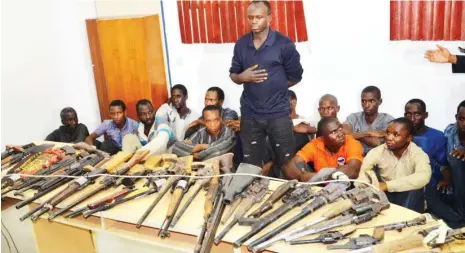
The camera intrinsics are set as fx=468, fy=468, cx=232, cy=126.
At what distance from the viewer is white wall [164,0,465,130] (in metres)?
4.61

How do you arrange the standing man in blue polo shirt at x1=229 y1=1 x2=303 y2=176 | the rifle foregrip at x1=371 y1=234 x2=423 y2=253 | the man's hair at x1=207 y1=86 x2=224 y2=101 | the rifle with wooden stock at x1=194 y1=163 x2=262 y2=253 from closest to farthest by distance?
the rifle foregrip at x1=371 y1=234 x2=423 y2=253 < the rifle with wooden stock at x1=194 y1=163 x2=262 y2=253 < the standing man in blue polo shirt at x1=229 y1=1 x2=303 y2=176 < the man's hair at x1=207 y1=86 x2=224 y2=101

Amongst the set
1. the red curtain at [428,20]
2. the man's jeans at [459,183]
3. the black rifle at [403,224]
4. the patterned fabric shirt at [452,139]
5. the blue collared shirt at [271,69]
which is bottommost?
the man's jeans at [459,183]

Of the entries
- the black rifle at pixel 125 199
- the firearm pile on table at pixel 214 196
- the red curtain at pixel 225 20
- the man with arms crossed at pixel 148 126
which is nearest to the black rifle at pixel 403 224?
the firearm pile on table at pixel 214 196

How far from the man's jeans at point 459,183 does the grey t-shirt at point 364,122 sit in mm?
745

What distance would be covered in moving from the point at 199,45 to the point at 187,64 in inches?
12.4

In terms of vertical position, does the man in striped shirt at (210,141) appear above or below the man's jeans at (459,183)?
above

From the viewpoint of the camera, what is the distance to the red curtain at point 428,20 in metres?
4.34

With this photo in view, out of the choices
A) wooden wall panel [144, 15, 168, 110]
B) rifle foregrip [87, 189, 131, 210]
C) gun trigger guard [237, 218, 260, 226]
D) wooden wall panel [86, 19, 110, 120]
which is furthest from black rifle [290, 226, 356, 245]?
wooden wall panel [86, 19, 110, 120]

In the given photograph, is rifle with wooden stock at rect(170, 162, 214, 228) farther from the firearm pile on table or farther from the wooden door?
the wooden door

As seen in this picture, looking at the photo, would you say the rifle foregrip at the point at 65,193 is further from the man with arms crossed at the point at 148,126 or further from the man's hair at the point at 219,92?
the man's hair at the point at 219,92

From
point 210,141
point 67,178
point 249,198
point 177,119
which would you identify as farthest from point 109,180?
point 177,119

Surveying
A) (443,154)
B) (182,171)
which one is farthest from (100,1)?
(443,154)

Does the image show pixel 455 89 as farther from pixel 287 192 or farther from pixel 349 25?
pixel 287 192

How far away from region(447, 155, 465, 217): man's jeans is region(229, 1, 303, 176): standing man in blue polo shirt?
4.45ft
